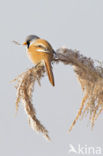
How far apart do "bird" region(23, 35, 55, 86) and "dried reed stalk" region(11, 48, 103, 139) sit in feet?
0.48

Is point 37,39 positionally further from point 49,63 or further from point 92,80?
point 92,80

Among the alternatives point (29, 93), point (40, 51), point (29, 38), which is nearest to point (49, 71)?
point (29, 93)

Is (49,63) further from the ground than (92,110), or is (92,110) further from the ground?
(49,63)

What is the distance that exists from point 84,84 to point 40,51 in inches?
34.6

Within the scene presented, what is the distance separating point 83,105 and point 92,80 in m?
0.37

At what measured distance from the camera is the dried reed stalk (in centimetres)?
375

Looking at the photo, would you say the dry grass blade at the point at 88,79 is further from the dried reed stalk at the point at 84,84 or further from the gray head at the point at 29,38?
the gray head at the point at 29,38

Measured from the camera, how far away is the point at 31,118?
3791 mm

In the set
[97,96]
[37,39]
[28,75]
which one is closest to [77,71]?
[97,96]

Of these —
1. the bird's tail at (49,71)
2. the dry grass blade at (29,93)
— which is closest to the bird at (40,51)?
the bird's tail at (49,71)

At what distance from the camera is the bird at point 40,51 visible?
13.4ft

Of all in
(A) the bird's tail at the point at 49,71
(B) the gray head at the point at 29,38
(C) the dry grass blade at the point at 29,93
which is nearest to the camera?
(C) the dry grass blade at the point at 29,93

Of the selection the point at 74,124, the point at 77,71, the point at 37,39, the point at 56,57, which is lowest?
the point at 74,124

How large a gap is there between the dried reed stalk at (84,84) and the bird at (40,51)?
15 cm
